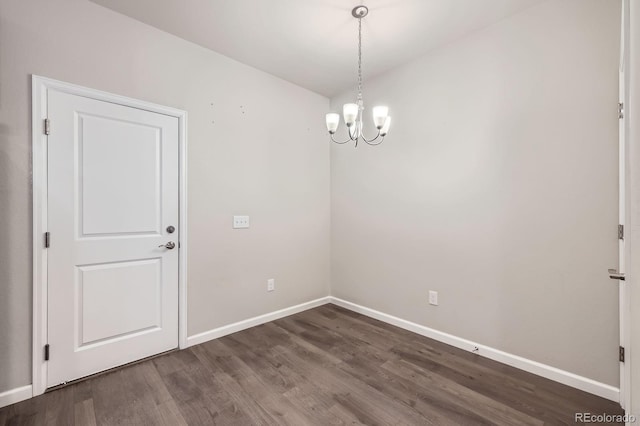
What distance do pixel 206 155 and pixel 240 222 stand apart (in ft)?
2.40

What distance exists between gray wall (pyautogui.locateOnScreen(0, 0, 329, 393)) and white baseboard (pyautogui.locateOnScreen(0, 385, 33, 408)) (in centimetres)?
4

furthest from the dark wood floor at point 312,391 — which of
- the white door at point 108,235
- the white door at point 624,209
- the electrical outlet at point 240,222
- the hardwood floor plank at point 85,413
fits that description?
the electrical outlet at point 240,222

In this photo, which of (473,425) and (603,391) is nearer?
(473,425)

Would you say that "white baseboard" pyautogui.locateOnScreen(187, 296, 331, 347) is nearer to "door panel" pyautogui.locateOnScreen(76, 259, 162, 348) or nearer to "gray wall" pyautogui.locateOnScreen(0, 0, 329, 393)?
"gray wall" pyautogui.locateOnScreen(0, 0, 329, 393)

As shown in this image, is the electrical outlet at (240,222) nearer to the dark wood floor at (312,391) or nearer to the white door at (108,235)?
the white door at (108,235)

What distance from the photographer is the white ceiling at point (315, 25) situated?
210cm

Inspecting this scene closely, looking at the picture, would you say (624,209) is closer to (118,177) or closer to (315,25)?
(315,25)

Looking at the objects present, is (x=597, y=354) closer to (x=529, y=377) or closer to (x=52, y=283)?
(x=529, y=377)

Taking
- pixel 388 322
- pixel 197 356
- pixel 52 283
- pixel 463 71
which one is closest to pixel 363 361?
pixel 388 322

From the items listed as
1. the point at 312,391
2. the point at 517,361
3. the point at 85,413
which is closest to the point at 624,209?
the point at 517,361

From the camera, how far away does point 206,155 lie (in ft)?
8.71

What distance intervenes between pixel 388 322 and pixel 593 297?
172 cm

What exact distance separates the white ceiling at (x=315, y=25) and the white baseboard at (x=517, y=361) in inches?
106

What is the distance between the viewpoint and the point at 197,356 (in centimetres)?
238
